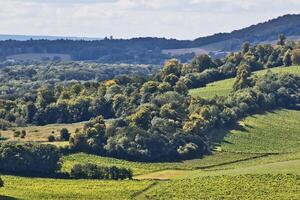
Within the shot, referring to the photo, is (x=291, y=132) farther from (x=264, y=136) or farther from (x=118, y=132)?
(x=118, y=132)

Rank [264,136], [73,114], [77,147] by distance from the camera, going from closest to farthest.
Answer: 1. [77,147]
2. [264,136]
3. [73,114]

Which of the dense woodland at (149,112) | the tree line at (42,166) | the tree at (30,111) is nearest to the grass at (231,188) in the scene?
the tree line at (42,166)

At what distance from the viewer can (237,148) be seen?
5615 inches

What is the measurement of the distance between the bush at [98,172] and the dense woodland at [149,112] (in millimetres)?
20351

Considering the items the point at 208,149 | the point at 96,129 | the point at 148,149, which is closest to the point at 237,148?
the point at 208,149

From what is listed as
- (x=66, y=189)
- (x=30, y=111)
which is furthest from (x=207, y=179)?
(x=30, y=111)

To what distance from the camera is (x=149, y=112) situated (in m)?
154

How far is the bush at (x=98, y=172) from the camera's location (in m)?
116

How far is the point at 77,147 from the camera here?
137625 millimetres

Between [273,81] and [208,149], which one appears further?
[273,81]

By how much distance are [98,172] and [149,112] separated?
39.5 meters

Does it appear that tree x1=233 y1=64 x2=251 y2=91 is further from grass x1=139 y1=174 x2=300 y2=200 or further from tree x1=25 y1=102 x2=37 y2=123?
grass x1=139 y1=174 x2=300 y2=200

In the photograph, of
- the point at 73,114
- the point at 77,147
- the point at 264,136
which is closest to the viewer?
the point at 77,147

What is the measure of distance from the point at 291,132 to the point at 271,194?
5735cm
